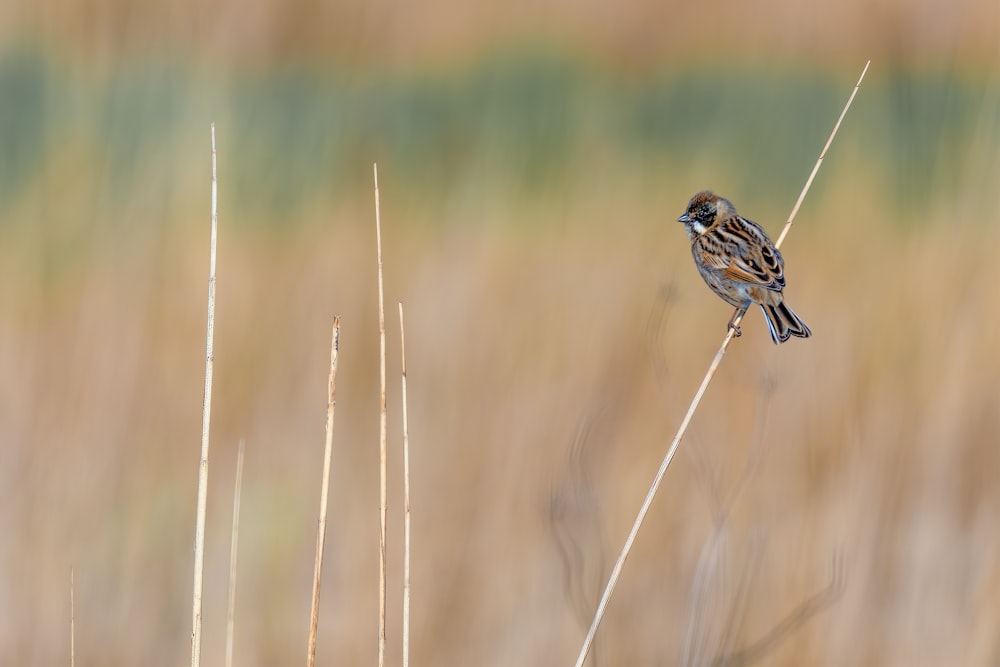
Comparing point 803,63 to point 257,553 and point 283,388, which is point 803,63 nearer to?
point 283,388

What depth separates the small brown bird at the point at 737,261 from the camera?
85.8 inches

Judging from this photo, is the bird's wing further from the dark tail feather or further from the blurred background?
the blurred background

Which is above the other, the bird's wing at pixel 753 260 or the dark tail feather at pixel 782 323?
the bird's wing at pixel 753 260

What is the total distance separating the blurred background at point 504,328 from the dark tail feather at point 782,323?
335 millimetres

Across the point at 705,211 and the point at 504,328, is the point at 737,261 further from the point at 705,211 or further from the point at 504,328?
the point at 504,328

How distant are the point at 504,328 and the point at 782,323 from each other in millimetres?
686

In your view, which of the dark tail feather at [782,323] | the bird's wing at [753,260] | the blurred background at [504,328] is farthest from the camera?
the blurred background at [504,328]

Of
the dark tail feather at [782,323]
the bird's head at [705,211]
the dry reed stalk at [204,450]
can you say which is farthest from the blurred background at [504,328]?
the dry reed stalk at [204,450]

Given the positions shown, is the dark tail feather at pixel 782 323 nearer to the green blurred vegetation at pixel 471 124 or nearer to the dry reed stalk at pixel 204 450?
the green blurred vegetation at pixel 471 124

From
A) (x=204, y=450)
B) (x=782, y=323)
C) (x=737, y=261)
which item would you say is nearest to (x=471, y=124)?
(x=737, y=261)

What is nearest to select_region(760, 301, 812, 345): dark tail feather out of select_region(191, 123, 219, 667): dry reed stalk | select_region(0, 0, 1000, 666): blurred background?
select_region(0, 0, 1000, 666): blurred background

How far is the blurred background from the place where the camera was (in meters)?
2.44

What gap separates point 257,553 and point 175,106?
1.13 m

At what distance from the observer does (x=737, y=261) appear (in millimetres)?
2318
